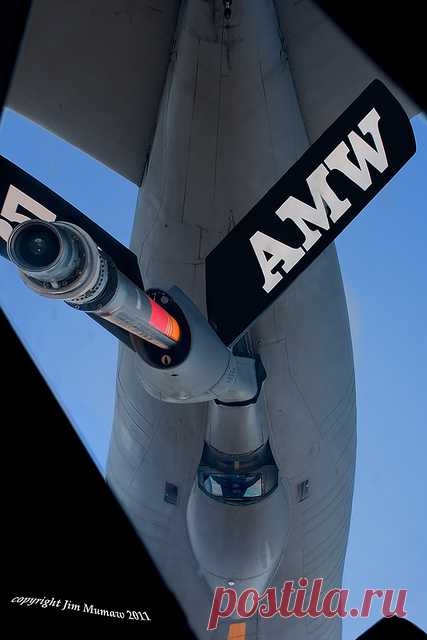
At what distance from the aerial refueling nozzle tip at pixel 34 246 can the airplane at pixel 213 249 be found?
4.55 feet

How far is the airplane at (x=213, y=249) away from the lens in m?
4.42

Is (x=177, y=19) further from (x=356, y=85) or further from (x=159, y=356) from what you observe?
(x=159, y=356)

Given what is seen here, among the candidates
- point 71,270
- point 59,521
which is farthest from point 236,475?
point 71,270

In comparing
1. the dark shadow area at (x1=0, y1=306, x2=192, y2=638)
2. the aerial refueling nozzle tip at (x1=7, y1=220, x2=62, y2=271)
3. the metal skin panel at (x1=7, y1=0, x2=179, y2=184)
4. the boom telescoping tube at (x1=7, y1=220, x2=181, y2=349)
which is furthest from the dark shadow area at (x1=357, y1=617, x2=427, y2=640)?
the metal skin panel at (x1=7, y1=0, x2=179, y2=184)

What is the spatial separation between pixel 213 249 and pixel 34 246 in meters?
1.63

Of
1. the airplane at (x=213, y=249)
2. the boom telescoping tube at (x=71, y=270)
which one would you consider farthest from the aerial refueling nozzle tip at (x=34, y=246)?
the airplane at (x=213, y=249)

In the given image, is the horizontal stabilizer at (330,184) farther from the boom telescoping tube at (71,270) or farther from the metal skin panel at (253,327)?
the metal skin panel at (253,327)

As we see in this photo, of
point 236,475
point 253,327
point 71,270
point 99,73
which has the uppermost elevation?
point 99,73

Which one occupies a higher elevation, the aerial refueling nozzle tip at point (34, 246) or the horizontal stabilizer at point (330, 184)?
the horizontal stabilizer at point (330, 184)

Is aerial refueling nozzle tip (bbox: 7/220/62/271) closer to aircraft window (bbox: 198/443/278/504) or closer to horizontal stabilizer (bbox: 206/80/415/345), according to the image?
horizontal stabilizer (bbox: 206/80/415/345)

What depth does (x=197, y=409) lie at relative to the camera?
16.0ft

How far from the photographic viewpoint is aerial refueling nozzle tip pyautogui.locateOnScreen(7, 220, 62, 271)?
2.33 m

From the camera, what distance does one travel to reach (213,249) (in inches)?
151

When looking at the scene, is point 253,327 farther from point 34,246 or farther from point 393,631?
point 34,246
